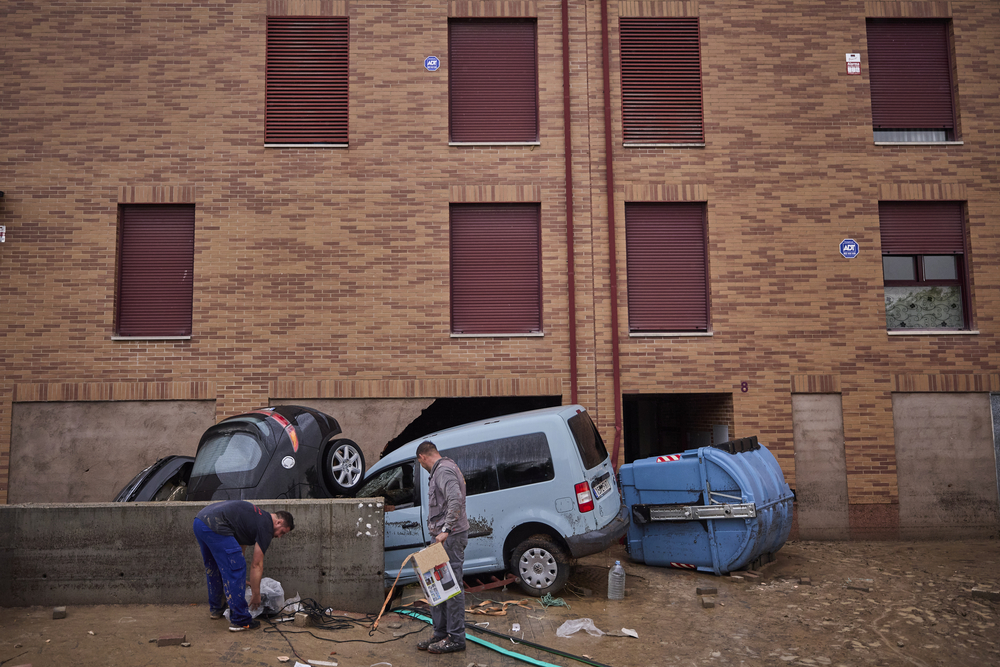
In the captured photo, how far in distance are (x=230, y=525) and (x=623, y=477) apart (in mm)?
4940

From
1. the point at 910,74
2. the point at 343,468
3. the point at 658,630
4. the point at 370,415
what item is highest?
the point at 910,74

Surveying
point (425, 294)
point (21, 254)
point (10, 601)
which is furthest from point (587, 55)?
point (10, 601)

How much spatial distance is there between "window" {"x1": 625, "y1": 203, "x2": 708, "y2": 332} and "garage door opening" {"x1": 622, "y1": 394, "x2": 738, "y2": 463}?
1490 millimetres

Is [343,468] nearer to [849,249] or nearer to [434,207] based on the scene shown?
[434,207]

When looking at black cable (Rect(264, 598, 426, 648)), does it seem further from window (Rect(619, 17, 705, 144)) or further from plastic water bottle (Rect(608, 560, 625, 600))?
window (Rect(619, 17, 705, 144))

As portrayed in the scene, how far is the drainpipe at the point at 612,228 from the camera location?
443 inches

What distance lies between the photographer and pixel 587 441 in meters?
8.14

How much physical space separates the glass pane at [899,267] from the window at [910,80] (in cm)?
211

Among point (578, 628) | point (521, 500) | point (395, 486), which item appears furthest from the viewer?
point (395, 486)

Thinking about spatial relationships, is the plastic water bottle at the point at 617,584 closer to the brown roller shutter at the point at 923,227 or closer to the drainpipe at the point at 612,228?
the drainpipe at the point at 612,228

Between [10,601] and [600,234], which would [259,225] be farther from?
[10,601]

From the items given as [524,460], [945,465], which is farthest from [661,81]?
[945,465]

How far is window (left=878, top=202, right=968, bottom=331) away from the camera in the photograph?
11.8m

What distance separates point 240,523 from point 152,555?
1560mm
